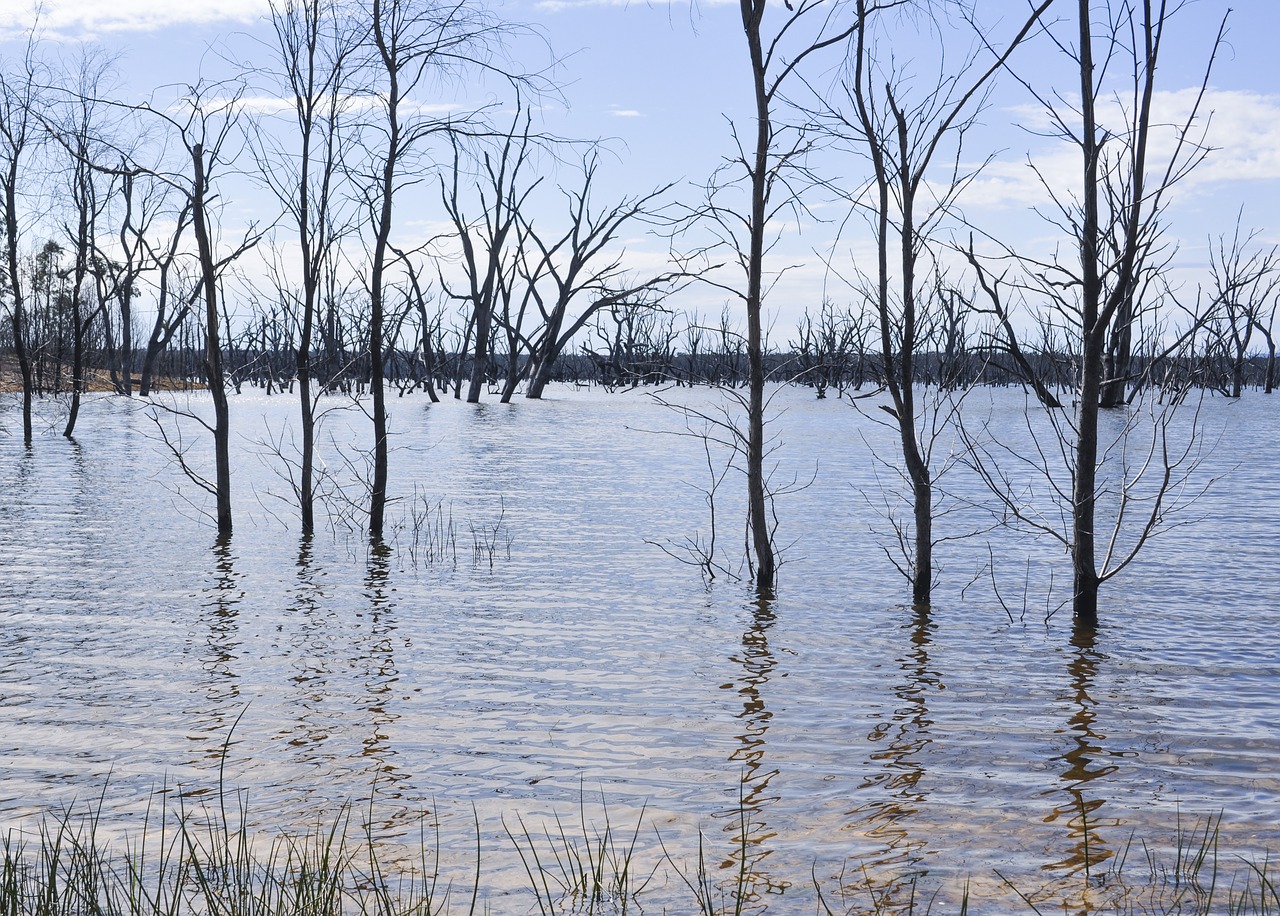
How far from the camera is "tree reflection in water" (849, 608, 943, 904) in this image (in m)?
4.26

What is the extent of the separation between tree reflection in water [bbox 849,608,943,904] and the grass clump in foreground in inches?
3.2

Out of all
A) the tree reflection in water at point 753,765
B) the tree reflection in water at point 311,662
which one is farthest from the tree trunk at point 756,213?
the tree reflection in water at point 311,662

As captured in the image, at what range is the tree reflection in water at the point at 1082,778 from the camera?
4422 millimetres

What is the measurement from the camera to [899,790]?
515 centimetres

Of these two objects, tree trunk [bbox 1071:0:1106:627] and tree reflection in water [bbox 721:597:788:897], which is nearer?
tree reflection in water [bbox 721:597:788:897]

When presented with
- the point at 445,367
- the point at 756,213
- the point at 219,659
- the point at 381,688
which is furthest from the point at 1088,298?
the point at 445,367

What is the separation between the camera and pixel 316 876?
157 inches

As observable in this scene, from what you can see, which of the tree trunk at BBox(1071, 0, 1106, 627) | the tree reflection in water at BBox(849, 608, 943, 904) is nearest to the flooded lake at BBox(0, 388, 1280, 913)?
the tree reflection in water at BBox(849, 608, 943, 904)

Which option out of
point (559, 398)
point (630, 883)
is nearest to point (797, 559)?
point (630, 883)

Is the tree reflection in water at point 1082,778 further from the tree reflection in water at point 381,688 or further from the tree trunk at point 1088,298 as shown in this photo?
the tree reflection in water at point 381,688

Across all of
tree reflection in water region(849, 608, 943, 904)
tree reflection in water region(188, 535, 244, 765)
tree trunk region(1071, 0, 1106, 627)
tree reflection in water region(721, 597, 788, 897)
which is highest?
tree trunk region(1071, 0, 1106, 627)

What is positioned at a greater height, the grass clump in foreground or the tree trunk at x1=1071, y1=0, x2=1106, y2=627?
the tree trunk at x1=1071, y1=0, x2=1106, y2=627

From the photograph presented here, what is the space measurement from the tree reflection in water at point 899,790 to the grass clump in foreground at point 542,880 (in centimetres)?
8

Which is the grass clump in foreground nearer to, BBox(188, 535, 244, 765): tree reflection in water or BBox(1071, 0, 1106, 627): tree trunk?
BBox(188, 535, 244, 765): tree reflection in water
